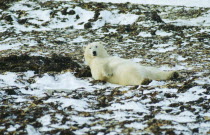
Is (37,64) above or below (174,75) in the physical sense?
below

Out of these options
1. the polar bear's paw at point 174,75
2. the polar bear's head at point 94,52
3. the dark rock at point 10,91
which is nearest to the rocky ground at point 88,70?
the dark rock at point 10,91

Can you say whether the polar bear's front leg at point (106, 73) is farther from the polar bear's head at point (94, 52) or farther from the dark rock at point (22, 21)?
the dark rock at point (22, 21)

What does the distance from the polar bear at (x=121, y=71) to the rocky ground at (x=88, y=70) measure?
19 centimetres

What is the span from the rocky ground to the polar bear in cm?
19

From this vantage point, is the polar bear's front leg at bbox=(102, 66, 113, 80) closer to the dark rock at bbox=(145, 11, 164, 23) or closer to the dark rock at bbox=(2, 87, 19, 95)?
the dark rock at bbox=(2, 87, 19, 95)

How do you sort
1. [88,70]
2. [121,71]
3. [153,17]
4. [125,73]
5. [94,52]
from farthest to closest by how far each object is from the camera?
1. [153,17]
2. [88,70]
3. [94,52]
4. [121,71]
5. [125,73]

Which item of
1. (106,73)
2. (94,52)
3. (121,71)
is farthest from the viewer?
(94,52)

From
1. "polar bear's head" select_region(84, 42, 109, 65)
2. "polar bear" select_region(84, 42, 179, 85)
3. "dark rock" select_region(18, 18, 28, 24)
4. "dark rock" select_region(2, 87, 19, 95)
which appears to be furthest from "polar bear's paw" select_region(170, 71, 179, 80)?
"dark rock" select_region(18, 18, 28, 24)

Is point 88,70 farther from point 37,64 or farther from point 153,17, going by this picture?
Answer: point 153,17

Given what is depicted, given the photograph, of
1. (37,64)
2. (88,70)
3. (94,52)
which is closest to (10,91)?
(88,70)

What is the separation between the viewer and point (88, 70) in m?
7.45

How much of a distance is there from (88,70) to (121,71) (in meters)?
1.43

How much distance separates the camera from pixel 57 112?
4469 mm

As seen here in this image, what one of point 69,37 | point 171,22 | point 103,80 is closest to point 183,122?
point 103,80
